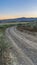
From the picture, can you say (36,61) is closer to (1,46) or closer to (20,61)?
(20,61)

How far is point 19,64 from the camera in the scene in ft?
31.8

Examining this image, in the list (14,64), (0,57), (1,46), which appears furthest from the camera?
(1,46)

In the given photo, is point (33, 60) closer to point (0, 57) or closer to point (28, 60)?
point (28, 60)

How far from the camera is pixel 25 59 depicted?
1055 cm

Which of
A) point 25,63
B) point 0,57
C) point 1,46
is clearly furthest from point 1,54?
point 25,63

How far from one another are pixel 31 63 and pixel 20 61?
2.84 feet

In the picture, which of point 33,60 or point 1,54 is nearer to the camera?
point 33,60

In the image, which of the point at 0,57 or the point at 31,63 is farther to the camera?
the point at 0,57

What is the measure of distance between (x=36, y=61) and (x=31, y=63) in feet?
2.02

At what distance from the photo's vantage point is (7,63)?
9969 mm

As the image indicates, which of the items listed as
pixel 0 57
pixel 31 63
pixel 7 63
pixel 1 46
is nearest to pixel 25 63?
pixel 31 63

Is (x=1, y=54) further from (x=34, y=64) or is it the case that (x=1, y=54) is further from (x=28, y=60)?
(x=34, y=64)

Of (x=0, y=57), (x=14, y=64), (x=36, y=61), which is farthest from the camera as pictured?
(x=0, y=57)

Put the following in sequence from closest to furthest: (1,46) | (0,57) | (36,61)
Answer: (36,61) → (0,57) → (1,46)
